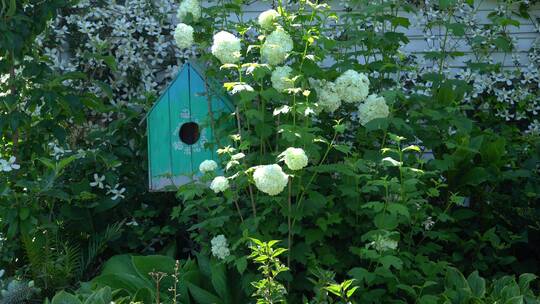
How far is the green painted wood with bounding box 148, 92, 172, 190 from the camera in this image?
13.8 feet

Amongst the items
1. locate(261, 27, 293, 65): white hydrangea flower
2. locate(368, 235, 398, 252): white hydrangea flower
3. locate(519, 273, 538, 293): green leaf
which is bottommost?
locate(519, 273, 538, 293): green leaf

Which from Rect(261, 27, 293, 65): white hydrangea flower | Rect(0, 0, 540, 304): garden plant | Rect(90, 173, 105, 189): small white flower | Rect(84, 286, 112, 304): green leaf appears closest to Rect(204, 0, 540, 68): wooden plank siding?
Rect(0, 0, 540, 304): garden plant

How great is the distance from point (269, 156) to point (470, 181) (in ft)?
4.45

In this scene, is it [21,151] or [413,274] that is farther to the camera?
[21,151]

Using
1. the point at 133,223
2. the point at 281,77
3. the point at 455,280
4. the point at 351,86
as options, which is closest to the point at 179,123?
the point at 133,223

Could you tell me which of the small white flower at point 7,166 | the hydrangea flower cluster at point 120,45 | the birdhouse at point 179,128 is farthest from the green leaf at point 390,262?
the hydrangea flower cluster at point 120,45

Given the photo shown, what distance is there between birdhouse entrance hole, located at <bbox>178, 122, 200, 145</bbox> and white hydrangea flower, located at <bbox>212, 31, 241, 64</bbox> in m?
0.87

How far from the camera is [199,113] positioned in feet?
13.8

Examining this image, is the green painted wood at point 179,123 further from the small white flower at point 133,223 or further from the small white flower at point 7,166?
the small white flower at point 7,166

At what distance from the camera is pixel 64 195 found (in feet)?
13.4

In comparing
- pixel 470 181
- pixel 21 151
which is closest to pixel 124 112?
pixel 21 151

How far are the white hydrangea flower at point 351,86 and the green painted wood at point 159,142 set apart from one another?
110 centimetres

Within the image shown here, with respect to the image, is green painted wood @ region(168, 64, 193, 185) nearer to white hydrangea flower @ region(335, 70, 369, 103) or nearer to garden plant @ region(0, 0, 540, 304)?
garden plant @ region(0, 0, 540, 304)

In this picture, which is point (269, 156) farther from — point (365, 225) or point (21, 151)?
point (21, 151)
